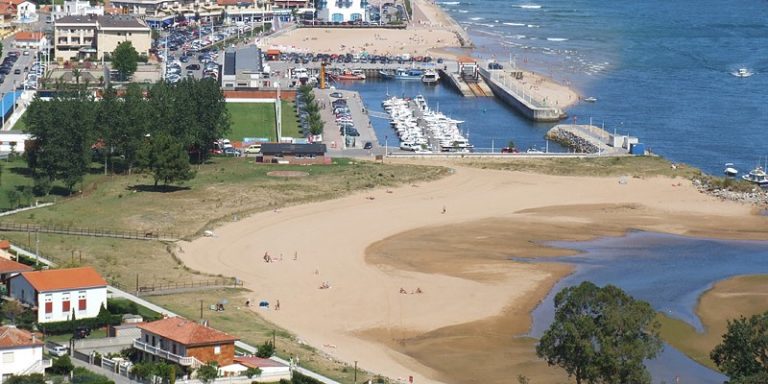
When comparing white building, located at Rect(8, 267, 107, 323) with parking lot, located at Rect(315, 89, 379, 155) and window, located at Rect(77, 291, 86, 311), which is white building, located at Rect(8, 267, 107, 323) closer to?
window, located at Rect(77, 291, 86, 311)

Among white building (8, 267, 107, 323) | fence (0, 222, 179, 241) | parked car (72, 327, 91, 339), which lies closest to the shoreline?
fence (0, 222, 179, 241)

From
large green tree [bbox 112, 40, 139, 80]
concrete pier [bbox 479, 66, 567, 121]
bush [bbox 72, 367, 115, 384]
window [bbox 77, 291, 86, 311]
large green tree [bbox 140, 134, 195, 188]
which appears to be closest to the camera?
bush [bbox 72, 367, 115, 384]

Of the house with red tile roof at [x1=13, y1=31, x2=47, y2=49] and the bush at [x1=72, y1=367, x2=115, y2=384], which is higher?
the house with red tile roof at [x1=13, y1=31, x2=47, y2=49]

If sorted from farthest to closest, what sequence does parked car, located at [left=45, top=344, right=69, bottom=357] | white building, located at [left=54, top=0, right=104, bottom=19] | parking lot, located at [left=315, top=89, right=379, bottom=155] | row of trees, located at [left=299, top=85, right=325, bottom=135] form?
white building, located at [left=54, top=0, right=104, bottom=19], row of trees, located at [left=299, top=85, right=325, bottom=135], parking lot, located at [left=315, top=89, right=379, bottom=155], parked car, located at [left=45, top=344, right=69, bottom=357]

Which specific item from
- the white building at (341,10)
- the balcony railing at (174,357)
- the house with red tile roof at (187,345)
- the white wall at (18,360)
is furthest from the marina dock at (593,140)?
the white wall at (18,360)

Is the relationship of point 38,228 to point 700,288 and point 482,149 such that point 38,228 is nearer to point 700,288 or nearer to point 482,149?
point 700,288

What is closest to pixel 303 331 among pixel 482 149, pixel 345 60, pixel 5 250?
pixel 5 250
